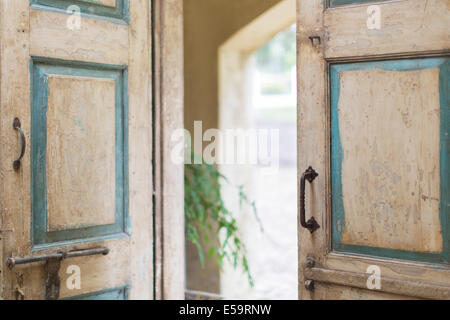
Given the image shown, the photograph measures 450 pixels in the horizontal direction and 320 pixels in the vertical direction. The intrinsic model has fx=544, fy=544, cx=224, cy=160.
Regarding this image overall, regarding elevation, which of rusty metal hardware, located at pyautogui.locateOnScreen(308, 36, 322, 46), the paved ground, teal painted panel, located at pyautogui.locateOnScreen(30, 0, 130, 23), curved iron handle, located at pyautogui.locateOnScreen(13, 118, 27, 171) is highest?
teal painted panel, located at pyautogui.locateOnScreen(30, 0, 130, 23)

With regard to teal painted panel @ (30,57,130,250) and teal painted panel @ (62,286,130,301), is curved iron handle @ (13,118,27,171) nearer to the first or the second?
teal painted panel @ (30,57,130,250)

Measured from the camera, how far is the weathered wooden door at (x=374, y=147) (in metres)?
1.69

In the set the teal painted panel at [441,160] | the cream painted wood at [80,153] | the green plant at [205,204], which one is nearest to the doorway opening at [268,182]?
the green plant at [205,204]

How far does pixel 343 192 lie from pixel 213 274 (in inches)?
87.0

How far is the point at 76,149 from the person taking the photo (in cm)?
209

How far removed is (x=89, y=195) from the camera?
2.14 metres

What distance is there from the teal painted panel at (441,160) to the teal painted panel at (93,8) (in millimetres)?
902

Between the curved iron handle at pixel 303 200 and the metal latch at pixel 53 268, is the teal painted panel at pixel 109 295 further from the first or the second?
the curved iron handle at pixel 303 200

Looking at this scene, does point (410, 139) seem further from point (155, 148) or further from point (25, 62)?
point (25, 62)

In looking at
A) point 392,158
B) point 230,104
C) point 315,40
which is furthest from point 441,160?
point 230,104

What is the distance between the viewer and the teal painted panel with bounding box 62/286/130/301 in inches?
84.3

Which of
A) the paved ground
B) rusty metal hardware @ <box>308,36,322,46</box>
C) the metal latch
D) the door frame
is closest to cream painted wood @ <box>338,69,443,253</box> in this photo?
rusty metal hardware @ <box>308,36,322,46</box>

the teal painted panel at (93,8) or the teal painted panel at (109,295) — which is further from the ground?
the teal painted panel at (93,8)
